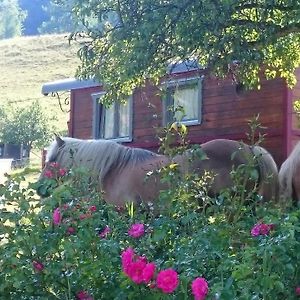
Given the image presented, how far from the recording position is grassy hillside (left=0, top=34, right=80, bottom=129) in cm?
5778

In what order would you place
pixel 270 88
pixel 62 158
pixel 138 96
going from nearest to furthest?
pixel 62 158, pixel 270 88, pixel 138 96

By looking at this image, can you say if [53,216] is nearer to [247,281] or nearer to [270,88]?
[247,281]

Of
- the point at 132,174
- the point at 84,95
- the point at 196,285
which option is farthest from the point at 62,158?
the point at 84,95

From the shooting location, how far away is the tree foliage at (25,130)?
4194 cm

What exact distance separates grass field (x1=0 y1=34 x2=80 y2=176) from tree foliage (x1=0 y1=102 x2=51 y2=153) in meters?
8.13

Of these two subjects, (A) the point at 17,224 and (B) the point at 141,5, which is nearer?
(A) the point at 17,224

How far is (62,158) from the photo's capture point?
7949 millimetres

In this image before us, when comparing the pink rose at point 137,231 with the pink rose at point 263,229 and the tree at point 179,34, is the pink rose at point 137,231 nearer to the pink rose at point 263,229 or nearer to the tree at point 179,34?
the pink rose at point 263,229

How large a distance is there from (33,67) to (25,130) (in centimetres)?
2476

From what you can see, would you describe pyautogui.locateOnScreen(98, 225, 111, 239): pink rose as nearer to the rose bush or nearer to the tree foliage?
the rose bush

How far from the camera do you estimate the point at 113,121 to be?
563 inches

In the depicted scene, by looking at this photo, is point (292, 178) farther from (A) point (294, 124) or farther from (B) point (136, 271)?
(B) point (136, 271)

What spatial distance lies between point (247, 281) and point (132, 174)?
18.7 feet

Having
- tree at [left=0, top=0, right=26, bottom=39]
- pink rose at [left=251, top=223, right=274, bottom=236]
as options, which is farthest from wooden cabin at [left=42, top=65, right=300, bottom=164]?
tree at [left=0, top=0, right=26, bottom=39]
